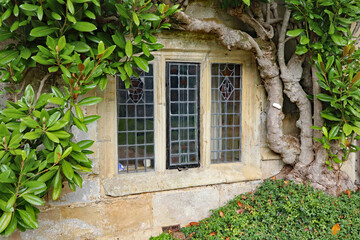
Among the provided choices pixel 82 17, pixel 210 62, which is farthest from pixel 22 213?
pixel 210 62

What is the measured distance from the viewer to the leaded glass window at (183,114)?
10.7ft

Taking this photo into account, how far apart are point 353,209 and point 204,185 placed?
5.28ft

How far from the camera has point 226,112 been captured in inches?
139

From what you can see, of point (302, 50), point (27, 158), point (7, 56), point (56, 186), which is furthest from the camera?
point (302, 50)

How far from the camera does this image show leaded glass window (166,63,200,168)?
3271 mm

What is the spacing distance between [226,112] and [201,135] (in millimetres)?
442

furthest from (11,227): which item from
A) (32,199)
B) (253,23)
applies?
(253,23)

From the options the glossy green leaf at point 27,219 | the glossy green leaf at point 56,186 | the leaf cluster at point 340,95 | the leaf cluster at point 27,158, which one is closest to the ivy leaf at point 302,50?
the leaf cluster at point 340,95

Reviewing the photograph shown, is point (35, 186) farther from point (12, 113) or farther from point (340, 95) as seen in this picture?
point (340, 95)

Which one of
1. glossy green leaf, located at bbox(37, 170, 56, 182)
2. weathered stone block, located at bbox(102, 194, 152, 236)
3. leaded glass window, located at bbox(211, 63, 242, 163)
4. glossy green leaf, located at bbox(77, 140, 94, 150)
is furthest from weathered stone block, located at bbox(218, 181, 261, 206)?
glossy green leaf, located at bbox(37, 170, 56, 182)

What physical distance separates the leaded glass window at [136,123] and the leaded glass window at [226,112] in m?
0.78

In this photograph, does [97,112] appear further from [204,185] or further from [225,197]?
[225,197]

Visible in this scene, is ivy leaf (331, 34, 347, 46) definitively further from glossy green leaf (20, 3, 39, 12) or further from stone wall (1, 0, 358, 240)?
glossy green leaf (20, 3, 39, 12)

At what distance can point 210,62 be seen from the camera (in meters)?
3.36
